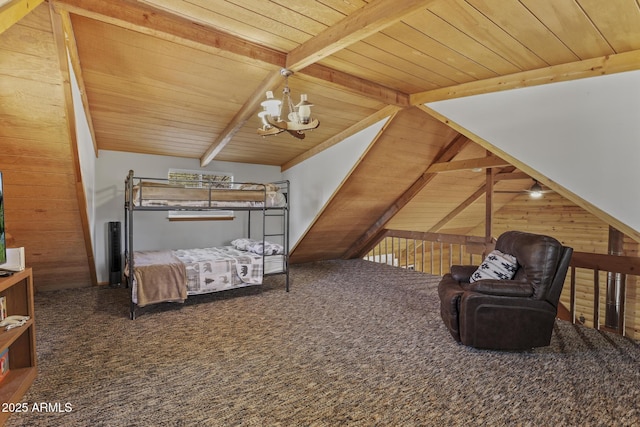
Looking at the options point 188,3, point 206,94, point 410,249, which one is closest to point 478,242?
point 410,249

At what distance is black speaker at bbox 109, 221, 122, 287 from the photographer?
15.7 feet

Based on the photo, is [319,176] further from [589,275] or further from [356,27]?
[589,275]

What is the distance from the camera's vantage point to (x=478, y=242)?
16.8ft

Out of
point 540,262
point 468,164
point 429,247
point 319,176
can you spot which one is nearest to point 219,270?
point 319,176

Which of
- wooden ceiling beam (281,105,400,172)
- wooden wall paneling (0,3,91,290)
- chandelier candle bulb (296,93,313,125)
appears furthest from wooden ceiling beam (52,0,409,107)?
wooden ceiling beam (281,105,400,172)

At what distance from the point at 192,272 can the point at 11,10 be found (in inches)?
115

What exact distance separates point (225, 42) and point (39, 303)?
3.85m

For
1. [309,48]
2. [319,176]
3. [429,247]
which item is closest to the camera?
[309,48]

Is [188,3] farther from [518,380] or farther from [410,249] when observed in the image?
[410,249]

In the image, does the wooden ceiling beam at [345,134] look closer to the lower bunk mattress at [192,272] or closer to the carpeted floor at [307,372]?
the lower bunk mattress at [192,272]

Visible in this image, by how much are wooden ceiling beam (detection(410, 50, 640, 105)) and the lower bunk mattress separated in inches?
120

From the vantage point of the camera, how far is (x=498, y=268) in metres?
3.10

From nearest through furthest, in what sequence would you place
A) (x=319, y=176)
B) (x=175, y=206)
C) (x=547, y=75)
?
(x=547, y=75) < (x=175, y=206) < (x=319, y=176)

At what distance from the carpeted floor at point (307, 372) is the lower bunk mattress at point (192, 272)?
26 cm
